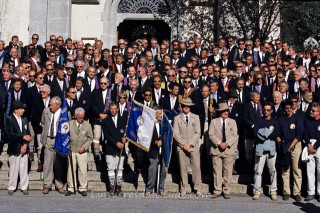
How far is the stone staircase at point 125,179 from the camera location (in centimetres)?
1410

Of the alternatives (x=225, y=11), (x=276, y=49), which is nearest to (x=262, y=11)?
(x=225, y=11)

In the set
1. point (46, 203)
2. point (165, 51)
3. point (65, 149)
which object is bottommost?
point (46, 203)

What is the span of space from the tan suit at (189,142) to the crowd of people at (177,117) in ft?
0.07

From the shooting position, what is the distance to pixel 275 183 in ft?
44.5

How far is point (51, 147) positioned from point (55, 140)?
0.75ft

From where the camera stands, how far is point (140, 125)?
13.7 metres

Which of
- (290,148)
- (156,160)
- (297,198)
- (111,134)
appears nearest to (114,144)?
(111,134)

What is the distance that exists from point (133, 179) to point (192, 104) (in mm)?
2192

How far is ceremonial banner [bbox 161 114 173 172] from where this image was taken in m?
Result: 13.6

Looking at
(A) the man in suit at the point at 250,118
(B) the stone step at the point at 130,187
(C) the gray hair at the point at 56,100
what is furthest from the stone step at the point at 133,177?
(C) the gray hair at the point at 56,100

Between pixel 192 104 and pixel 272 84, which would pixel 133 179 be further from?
pixel 272 84

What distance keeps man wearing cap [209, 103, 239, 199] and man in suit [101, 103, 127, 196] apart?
1.93 meters

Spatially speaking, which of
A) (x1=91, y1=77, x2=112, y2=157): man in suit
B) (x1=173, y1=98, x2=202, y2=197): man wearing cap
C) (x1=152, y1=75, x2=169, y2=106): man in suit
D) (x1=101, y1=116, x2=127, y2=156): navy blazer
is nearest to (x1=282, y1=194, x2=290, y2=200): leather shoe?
(x1=173, y1=98, x2=202, y2=197): man wearing cap

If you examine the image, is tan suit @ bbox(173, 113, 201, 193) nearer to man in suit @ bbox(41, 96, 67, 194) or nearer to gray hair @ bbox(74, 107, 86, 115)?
gray hair @ bbox(74, 107, 86, 115)
